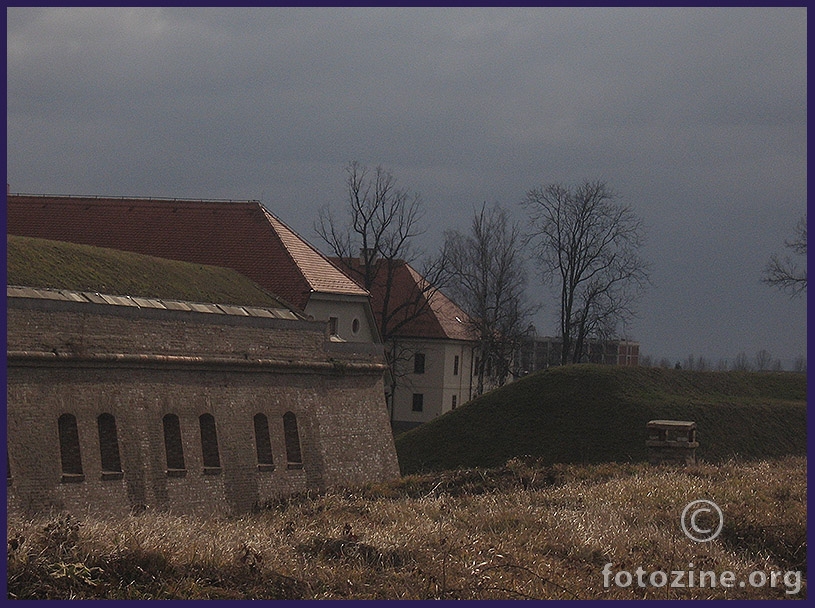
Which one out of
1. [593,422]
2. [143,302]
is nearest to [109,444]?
[143,302]

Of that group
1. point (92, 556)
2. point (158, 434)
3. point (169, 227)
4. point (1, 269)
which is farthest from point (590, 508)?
point (169, 227)

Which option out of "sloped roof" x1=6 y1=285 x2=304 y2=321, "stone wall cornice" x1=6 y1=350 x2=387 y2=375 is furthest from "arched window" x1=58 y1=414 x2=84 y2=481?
"sloped roof" x1=6 y1=285 x2=304 y2=321

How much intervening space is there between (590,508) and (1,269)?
7.70 metres

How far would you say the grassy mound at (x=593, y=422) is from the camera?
31266 millimetres

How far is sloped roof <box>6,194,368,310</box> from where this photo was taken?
35.8 m

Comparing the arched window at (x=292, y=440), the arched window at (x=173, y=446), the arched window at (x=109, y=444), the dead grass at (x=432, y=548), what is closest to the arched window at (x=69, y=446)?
the arched window at (x=109, y=444)

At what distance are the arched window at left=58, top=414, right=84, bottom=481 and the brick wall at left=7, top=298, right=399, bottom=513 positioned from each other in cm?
11

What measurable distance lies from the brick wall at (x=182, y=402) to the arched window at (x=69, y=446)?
0.37 feet

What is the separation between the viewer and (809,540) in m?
11.8

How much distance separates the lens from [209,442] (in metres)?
25.1

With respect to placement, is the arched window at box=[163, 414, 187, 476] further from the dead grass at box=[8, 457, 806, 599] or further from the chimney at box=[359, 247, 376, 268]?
the chimney at box=[359, 247, 376, 268]

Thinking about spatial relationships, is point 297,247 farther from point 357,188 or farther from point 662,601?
point 662,601

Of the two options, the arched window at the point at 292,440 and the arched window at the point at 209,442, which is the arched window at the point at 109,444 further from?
the arched window at the point at 292,440

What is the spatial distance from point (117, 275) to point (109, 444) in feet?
16.9
